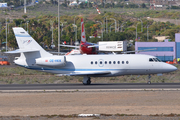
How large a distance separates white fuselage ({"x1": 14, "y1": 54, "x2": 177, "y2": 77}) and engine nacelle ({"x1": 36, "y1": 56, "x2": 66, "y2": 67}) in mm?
334

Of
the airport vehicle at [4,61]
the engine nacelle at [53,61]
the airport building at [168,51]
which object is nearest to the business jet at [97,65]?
the engine nacelle at [53,61]

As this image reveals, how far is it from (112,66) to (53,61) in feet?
17.2

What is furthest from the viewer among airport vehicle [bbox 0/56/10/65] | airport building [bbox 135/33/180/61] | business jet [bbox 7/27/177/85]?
airport building [bbox 135/33/180/61]

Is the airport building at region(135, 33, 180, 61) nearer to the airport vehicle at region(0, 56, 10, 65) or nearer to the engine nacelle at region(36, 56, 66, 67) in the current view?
the airport vehicle at region(0, 56, 10, 65)

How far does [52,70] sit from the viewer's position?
96.0 feet

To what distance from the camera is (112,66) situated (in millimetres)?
28656

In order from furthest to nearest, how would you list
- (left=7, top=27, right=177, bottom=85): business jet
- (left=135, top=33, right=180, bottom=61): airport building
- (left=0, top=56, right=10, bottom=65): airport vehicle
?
(left=135, top=33, right=180, bottom=61): airport building
(left=0, top=56, right=10, bottom=65): airport vehicle
(left=7, top=27, right=177, bottom=85): business jet

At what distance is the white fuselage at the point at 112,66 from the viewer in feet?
94.0

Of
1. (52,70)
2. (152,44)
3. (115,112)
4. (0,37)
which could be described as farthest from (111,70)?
(0,37)

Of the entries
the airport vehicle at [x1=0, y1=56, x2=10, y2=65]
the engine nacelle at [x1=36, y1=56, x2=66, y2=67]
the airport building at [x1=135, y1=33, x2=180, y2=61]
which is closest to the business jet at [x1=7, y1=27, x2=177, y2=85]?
the engine nacelle at [x1=36, y1=56, x2=66, y2=67]

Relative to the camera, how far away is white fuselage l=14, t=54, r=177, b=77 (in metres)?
28.7

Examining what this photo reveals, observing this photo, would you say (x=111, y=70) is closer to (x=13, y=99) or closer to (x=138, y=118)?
(x=13, y=99)

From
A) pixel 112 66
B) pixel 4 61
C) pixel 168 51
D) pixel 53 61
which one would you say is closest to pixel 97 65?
pixel 112 66

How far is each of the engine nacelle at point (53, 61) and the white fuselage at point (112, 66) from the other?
0.33 meters
